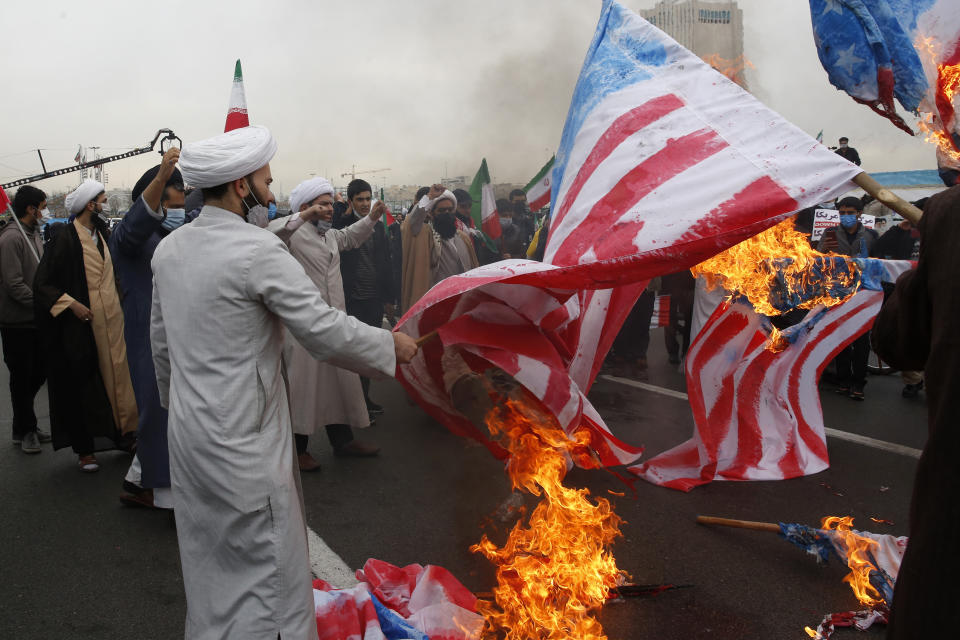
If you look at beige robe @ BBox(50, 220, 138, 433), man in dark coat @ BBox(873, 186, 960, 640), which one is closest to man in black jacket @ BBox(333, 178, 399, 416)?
beige robe @ BBox(50, 220, 138, 433)

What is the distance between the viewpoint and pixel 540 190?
8.89m

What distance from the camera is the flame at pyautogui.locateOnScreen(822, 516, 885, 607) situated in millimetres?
2963

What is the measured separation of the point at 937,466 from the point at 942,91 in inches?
42.9

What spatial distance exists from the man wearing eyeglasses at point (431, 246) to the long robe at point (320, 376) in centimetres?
185

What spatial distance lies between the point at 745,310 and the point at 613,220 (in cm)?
222

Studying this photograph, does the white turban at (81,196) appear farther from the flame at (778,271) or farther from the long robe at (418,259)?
the flame at (778,271)

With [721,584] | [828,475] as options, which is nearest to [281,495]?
[721,584]

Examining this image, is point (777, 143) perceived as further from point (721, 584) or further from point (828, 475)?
point (828, 475)

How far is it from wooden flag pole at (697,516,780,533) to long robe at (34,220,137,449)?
3999 mm

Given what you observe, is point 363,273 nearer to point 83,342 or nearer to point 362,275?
point 362,275

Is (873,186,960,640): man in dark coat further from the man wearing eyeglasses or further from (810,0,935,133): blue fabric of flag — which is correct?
the man wearing eyeglasses

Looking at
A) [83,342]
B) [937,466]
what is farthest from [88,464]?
[937,466]

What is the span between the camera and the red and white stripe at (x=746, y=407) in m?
4.29

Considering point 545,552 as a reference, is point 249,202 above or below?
above
